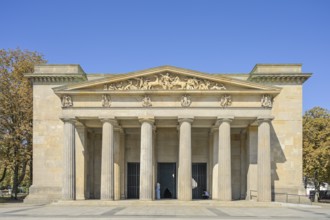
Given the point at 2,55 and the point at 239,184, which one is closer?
the point at 239,184

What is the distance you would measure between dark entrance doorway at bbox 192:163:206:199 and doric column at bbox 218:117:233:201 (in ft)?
28.5

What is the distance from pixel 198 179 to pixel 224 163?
9401 millimetres

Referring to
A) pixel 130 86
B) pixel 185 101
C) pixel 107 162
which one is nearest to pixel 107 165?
pixel 107 162

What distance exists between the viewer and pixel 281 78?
138 ft

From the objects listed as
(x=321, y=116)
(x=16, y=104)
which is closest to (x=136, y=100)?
(x=16, y=104)

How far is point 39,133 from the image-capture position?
4241cm

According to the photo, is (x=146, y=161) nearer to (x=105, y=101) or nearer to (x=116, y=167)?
(x=116, y=167)

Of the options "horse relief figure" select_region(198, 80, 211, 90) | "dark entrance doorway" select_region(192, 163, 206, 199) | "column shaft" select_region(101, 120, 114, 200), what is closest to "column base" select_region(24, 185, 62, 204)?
"column shaft" select_region(101, 120, 114, 200)

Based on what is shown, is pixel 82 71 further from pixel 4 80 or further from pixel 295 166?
pixel 295 166

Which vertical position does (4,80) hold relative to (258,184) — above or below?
above

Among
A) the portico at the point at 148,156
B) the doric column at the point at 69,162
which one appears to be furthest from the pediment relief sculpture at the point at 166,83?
the doric column at the point at 69,162

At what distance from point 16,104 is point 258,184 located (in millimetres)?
29705

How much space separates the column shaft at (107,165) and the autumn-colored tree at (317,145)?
30.0 metres

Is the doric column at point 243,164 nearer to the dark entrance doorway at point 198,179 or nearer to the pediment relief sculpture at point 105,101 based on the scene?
the dark entrance doorway at point 198,179
